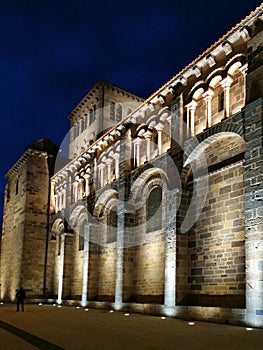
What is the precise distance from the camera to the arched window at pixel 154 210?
→ 20141 millimetres

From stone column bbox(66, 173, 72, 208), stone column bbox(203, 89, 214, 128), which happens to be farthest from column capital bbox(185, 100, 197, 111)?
stone column bbox(66, 173, 72, 208)

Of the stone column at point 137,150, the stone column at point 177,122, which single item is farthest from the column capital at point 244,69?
the stone column at point 137,150

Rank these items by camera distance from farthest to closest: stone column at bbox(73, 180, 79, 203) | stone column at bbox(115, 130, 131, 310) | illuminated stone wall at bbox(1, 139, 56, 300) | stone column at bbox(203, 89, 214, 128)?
illuminated stone wall at bbox(1, 139, 56, 300) → stone column at bbox(73, 180, 79, 203) → stone column at bbox(115, 130, 131, 310) → stone column at bbox(203, 89, 214, 128)

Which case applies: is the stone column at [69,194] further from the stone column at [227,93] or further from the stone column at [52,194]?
the stone column at [227,93]

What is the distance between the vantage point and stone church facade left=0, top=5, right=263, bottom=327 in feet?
46.1

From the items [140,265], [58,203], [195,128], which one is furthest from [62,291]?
[195,128]

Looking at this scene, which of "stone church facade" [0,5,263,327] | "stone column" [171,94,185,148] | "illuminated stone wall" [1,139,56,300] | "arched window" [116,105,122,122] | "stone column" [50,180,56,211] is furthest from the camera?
"arched window" [116,105,122,122]

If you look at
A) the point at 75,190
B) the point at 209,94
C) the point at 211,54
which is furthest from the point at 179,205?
the point at 75,190

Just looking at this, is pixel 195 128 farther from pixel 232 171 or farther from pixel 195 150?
pixel 232 171

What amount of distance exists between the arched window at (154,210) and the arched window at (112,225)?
397 cm

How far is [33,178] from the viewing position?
34469 mm

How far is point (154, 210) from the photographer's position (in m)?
20.6

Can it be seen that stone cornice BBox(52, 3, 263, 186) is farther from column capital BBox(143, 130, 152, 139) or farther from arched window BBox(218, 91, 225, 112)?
arched window BBox(218, 91, 225, 112)

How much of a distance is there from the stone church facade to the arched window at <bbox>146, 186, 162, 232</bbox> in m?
0.05
